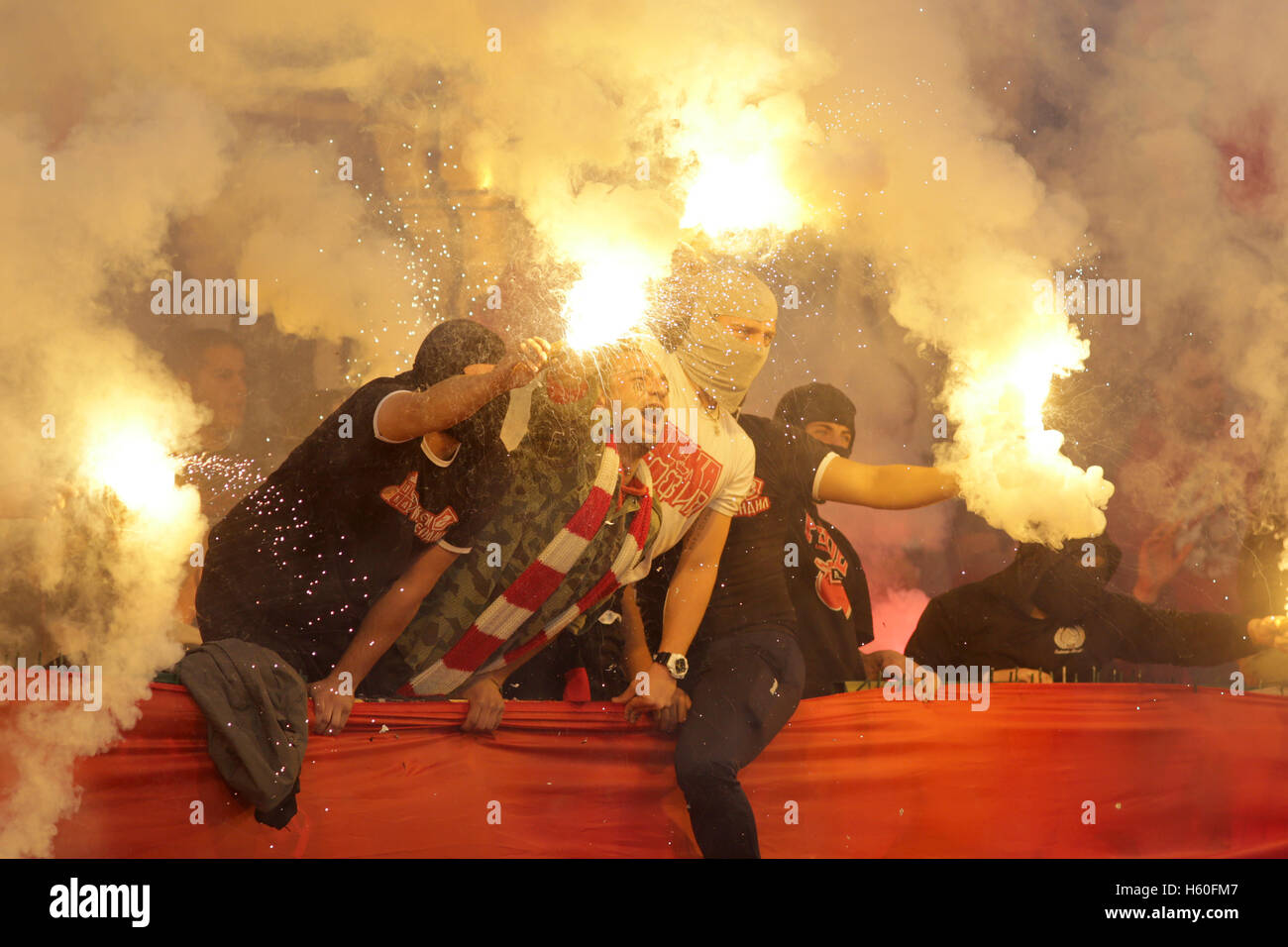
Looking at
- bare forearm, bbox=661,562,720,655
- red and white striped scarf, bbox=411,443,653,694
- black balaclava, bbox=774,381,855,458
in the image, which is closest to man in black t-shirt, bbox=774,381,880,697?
black balaclava, bbox=774,381,855,458

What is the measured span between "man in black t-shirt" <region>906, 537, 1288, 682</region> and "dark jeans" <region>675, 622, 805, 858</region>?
45 centimetres

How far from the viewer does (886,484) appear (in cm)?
340

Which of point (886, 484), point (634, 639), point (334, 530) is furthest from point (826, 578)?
point (334, 530)

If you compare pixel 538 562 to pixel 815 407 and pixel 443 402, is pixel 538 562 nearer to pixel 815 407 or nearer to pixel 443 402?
pixel 443 402

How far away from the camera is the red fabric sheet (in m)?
3.12

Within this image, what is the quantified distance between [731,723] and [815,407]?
1.00 meters

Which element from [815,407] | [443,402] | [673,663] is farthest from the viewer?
[815,407]

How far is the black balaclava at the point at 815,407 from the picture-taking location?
3.37 metres

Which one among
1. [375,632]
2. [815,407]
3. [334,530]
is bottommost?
[375,632]

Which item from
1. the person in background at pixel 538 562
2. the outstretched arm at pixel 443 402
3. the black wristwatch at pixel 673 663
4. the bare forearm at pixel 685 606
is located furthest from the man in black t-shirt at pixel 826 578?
the outstretched arm at pixel 443 402

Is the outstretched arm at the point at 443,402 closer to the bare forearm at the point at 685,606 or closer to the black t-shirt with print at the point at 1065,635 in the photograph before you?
the bare forearm at the point at 685,606

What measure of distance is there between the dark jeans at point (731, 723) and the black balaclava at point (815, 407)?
64cm
